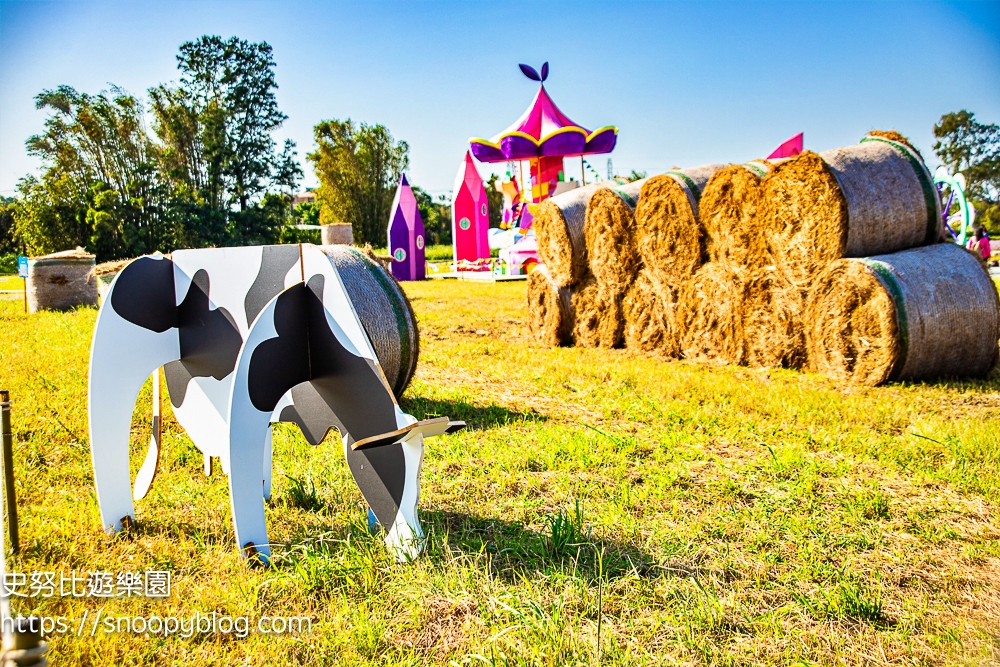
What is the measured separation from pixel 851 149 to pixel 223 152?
3265 cm

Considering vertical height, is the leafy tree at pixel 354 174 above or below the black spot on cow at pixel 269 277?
above

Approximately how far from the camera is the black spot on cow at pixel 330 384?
2.41 metres

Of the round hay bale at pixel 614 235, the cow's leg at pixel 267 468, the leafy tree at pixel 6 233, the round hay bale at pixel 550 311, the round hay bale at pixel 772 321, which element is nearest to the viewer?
the cow's leg at pixel 267 468

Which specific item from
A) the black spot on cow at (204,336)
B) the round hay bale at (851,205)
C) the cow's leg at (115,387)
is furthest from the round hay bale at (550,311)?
the cow's leg at (115,387)

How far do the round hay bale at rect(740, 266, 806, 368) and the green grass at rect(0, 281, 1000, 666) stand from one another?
2.79ft

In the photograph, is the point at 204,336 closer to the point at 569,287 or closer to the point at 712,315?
the point at 712,315

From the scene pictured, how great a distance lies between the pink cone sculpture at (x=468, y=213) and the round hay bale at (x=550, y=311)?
1516 cm

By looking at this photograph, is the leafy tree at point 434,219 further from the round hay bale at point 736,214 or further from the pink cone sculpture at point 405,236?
the round hay bale at point 736,214

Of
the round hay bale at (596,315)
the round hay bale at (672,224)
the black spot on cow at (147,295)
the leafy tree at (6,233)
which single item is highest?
the leafy tree at (6,233)

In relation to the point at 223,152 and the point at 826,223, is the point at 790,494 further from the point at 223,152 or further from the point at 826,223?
the point at 223,152

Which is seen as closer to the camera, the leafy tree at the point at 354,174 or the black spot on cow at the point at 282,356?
the black spot on cow at the point at 282,356

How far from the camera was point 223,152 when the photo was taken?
3278 cm

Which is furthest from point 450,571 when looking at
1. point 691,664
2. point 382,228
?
point 382,228

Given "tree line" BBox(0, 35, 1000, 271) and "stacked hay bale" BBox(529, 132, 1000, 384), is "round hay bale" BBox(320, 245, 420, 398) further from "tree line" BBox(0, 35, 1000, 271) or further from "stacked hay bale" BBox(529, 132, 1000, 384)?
"tree line" BBox(0, 35, 1000, 271)
